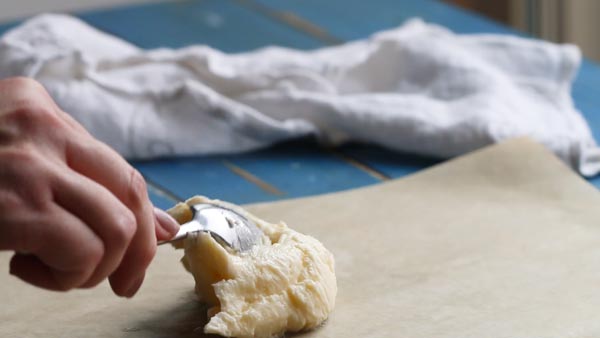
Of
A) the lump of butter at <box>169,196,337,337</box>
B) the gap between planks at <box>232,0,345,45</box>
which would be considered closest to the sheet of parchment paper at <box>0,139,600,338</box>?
the lump of butter at <box>169,196,337,337</box>

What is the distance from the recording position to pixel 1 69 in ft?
4.37

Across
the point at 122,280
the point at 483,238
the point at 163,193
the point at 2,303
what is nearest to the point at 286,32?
the point at 163,193

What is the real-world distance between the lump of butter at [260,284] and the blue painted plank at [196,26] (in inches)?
29.9

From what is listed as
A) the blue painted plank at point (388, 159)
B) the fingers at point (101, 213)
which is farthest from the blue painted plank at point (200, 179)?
the fingers at point (101, 213)

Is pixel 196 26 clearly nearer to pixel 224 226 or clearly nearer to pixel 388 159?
pixel 388 159

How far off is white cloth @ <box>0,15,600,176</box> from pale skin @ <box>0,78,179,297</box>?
567 millimetres

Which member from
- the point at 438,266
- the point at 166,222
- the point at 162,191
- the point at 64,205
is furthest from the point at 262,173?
the point at 64,205

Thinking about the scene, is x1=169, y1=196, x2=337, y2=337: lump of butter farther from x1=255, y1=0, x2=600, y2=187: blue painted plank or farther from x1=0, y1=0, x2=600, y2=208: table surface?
x1=255, y1=0, x2=600, y2=187: blue painted plank

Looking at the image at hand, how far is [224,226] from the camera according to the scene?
2.77 ft

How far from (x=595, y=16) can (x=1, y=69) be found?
138cm

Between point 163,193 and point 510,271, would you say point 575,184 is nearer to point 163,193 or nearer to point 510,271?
point 510,271

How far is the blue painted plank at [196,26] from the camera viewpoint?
1.61 meters

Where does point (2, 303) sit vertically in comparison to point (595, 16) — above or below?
above

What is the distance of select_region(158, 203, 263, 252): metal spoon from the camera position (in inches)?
32.6
